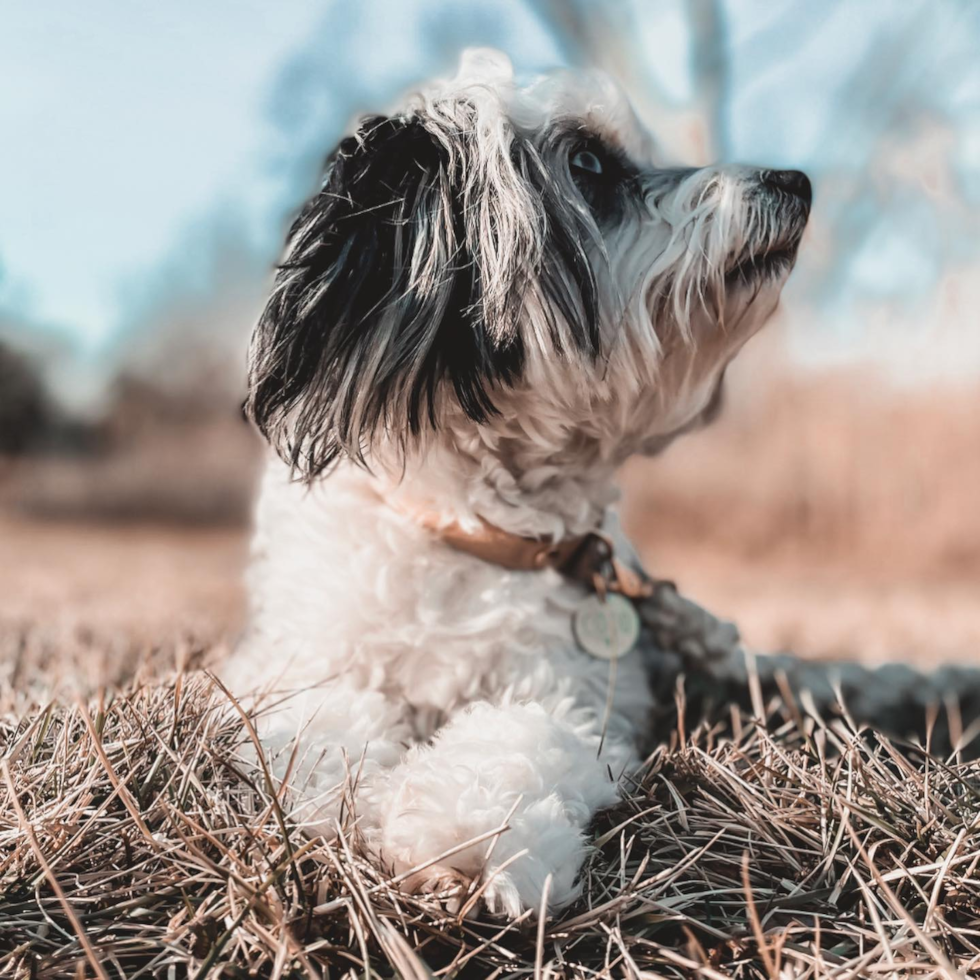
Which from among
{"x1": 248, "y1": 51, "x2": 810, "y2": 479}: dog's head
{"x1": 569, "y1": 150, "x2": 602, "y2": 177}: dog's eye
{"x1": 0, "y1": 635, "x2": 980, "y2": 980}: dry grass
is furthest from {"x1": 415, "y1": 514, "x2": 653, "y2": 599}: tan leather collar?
{"x1": 569, "y1": 150, "x2": 602, "y2": 177}: dog's eye

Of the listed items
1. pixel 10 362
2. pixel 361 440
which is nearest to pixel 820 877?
pixel 361 440

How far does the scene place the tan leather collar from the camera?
1.94 meters

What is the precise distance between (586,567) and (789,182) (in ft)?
2.85

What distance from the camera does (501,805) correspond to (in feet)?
4.42

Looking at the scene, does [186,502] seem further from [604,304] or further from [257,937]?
[257,937]

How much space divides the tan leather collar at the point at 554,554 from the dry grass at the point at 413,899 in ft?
1.73

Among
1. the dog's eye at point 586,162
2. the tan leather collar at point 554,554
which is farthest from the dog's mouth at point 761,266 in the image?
the tan leather collar at point 554,554

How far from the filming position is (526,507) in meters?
1.97

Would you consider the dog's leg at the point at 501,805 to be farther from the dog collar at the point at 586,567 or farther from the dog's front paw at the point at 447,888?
the dog collar at the point at 586,567

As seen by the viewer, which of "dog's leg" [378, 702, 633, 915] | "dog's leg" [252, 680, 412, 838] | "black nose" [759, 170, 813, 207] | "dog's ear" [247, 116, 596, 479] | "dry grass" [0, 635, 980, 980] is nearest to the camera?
"dry grass" [0, 635, 980, 980]

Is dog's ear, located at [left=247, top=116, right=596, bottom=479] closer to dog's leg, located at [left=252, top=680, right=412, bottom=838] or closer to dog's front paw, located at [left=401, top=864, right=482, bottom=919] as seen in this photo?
dog's leg, located at [left=252, top=680, right=412, bottom=838]

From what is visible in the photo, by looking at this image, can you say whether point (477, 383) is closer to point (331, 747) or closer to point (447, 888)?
point (331, 747)

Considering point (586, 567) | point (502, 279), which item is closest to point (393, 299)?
point (502, 279)

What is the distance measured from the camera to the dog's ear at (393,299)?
1.74 meters
